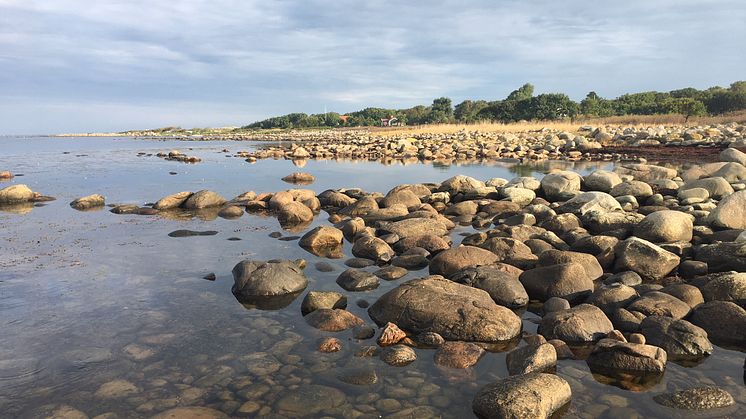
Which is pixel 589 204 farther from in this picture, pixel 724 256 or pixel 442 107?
pixel 442 107

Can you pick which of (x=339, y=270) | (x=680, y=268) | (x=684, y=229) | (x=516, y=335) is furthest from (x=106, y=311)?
(x=684, y=229)

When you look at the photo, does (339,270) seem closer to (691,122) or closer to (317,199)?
(317,199)

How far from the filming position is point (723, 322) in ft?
24.0

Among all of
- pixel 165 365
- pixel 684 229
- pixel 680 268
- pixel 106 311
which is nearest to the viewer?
pixel 165 365

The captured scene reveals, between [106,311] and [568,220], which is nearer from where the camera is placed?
[106,311]

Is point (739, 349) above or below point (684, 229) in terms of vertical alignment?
below

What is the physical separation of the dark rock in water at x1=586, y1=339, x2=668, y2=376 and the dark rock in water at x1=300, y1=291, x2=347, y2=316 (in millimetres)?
3941

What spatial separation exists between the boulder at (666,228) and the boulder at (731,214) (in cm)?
105

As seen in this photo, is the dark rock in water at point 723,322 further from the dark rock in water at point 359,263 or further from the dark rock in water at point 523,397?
the dark rock in water at point 359,263

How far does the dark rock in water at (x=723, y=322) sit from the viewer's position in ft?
23.5

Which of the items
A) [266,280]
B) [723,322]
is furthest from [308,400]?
[723,322]

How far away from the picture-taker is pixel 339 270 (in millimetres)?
10523

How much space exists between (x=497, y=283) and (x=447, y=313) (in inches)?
62.8

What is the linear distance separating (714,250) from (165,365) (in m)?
10.1
